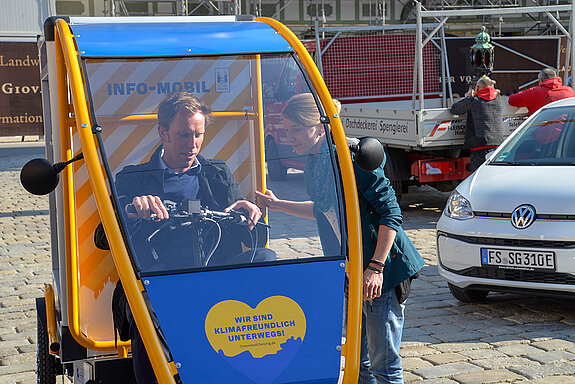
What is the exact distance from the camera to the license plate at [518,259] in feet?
19.7

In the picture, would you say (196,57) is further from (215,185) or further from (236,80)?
(215,185)

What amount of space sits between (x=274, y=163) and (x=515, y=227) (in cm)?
283

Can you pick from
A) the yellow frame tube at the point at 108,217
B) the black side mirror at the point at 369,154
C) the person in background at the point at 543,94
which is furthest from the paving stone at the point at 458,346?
the person in background at the point at 543,94

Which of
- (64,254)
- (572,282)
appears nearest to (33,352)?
(64,254)

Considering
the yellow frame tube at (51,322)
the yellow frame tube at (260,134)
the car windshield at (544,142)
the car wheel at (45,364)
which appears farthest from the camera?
the car windshield at (544,142)

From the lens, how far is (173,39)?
3916 mm

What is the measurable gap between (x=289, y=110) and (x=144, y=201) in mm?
753

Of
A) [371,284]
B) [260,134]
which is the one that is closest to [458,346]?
[260,134]

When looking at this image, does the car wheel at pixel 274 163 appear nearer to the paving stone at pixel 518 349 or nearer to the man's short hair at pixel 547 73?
the paving stone at pixel 518 349

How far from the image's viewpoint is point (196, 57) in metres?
3.87

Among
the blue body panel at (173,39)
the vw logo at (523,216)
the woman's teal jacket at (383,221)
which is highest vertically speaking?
the blue body panel at (173,39)

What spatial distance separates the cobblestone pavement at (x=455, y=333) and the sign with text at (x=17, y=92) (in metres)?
11.7

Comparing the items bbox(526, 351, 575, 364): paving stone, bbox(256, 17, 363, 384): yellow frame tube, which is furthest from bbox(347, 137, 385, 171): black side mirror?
bbox(526, 351, 575, 364): paving stone

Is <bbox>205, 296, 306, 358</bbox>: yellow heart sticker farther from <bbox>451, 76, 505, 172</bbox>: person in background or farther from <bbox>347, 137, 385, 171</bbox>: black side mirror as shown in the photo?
<bbox>451, 76, 505, 172</bbox>: person in background
